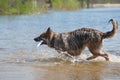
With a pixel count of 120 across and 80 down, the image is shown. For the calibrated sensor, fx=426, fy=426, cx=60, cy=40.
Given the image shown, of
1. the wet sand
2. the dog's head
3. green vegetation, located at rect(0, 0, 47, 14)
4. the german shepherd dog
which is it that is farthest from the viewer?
green vegetation, located at rect(0, 0, 47, 14)

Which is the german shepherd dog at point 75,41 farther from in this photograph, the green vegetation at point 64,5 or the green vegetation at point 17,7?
the green vegetation at point 64,5

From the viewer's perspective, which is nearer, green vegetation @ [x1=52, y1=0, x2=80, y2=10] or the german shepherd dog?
the german shepherd dog

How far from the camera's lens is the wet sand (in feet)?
34.5

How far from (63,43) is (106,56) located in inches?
57.2

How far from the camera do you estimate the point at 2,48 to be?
55.4ft

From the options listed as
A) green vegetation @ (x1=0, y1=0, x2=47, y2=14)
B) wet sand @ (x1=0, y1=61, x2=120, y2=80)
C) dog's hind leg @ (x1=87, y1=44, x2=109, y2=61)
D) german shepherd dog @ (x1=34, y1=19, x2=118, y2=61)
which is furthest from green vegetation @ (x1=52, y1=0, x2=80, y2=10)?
wet sand @ (x1=0, y1=61, x2=120, y2=80)

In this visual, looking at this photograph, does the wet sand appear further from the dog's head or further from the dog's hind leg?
the dog's head

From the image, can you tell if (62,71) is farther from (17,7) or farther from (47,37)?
(17,7)

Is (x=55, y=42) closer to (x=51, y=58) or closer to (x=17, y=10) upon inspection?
(x=51, y=58)

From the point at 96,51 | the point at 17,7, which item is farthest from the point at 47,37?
the point at 17,7

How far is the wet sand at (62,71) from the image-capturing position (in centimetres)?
1052

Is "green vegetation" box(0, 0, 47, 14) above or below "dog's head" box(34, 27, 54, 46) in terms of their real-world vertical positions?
below

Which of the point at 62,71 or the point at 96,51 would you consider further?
the point at 96,51

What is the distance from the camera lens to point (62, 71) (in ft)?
37.9
